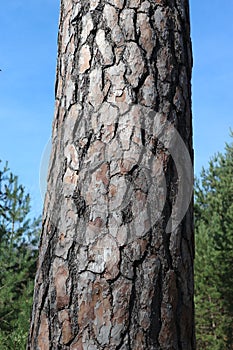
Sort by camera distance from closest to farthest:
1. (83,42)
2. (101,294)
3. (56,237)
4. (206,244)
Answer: (101,294) < (56,237) < (83,42) < (206,244)

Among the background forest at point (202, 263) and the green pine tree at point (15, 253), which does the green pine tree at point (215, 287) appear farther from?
the green pine tree at point (15, 253)

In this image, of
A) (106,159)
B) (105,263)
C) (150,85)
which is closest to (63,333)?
(105,263)

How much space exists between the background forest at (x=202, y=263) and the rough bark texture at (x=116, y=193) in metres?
3.82

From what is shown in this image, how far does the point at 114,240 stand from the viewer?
5.84 feet

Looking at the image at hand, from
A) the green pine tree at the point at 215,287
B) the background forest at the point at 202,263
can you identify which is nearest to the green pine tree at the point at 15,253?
the background forest at the point at 202,263

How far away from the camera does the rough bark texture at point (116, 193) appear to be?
176 centimetres

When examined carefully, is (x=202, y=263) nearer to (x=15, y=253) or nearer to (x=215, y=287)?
(x=215, y=287)

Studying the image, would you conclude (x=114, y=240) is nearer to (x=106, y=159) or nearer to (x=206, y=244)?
(x=106, y=159)

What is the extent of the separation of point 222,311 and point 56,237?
9095mm

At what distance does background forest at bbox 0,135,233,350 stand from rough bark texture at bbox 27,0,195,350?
3818 millimetres

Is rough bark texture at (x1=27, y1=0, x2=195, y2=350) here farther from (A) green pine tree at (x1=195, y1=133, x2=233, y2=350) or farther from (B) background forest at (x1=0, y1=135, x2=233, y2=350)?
(A) green pine tree at (x1=195, y1=133, x2=233, y2=350)

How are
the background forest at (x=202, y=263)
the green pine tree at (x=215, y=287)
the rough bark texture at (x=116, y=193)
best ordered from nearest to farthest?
the rough bark texture at (x=116, y=193), the background forest at (x=202, y=263), the green pine tree at (x=215, y=287)

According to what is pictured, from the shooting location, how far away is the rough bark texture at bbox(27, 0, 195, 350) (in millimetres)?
1760

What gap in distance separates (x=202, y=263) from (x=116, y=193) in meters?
8.67
